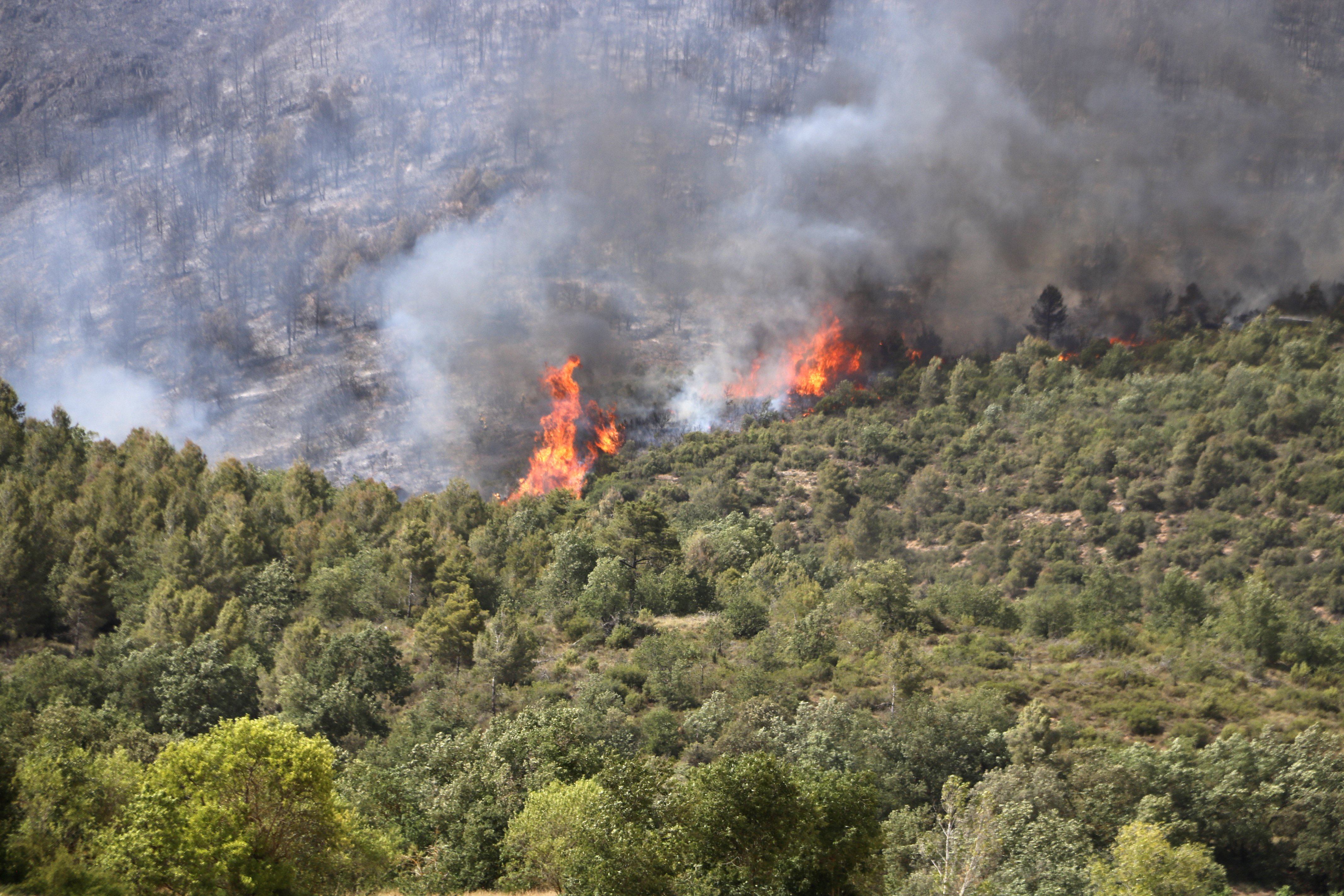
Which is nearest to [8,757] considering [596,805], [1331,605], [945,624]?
[596,805]

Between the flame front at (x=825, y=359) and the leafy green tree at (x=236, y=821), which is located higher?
the flame front at (x=825, y=359)

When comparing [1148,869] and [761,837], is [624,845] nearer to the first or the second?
[761,837]

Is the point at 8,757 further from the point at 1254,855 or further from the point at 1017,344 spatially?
the point at 1017,344

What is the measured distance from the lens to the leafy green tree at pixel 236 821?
34094 mm

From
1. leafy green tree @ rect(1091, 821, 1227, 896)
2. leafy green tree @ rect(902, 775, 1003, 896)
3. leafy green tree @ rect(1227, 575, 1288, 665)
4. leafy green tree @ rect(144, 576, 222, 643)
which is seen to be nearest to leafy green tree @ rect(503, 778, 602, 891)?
leafy green tree @ rect(902, 775, 1003, 896)

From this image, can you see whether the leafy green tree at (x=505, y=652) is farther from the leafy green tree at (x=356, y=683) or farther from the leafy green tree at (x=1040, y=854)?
the leafy green tree at (x=1040, y=854)

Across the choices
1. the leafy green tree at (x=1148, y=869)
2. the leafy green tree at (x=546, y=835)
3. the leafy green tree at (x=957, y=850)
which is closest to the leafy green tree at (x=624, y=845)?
the leafy green tree at (x=546, y=835)

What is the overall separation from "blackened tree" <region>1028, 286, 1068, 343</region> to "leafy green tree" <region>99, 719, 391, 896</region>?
155048mm

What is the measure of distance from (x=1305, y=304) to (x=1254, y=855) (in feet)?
381

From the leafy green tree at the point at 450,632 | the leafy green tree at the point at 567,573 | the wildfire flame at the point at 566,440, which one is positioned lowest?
the leafy green tree at the point at 450,632

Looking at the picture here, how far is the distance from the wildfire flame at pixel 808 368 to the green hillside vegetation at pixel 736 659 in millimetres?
19672

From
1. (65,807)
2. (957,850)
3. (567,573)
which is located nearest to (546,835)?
(957,850)

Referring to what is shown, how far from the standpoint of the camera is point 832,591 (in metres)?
98.1

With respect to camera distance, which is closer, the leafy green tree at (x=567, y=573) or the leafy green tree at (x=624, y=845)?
the leafy green tree at (x=624, y=845)
